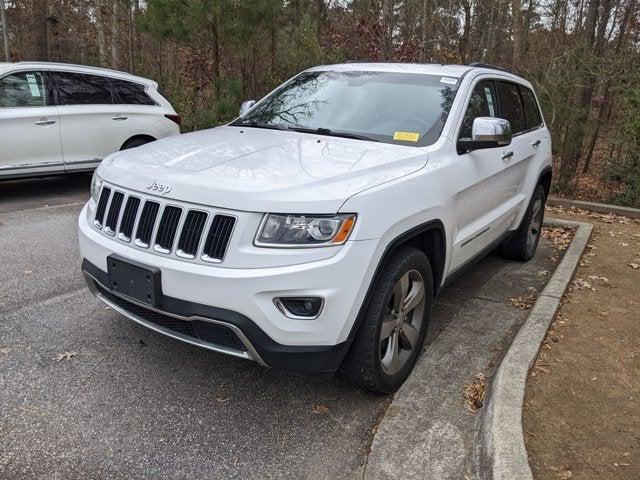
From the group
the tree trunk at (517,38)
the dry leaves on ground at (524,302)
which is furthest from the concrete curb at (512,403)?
the tree trunk at (517,38)

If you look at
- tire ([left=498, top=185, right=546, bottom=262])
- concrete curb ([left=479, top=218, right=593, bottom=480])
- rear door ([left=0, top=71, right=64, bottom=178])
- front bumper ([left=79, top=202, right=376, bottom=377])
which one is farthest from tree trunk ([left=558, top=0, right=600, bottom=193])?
front bumper ([left=79, top=202, right=376, bottom=377])

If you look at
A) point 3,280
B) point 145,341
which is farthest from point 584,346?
point 3,280

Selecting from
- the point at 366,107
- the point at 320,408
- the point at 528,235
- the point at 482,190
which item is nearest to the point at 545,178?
the point at 528,235

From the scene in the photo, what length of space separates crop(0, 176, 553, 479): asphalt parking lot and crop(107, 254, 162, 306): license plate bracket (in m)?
0.63

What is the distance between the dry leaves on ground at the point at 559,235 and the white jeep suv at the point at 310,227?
9.65ft

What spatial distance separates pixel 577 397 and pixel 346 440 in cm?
136

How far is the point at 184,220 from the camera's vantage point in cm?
278

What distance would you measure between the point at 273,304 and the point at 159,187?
855 millimetres

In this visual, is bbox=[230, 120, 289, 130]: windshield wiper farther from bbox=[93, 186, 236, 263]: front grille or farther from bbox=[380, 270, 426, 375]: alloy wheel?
bbox=[380, 270, 426, 375]: alloy wheel

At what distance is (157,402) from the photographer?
3.12 m

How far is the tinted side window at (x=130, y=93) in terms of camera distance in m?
8.23

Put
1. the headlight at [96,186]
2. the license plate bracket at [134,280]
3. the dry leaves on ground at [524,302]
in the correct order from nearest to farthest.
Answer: the license plate bracket at [134,280] < the headlight at [96,186] < the dry leaves on ground at [524,302]

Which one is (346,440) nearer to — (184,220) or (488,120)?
(184,220)

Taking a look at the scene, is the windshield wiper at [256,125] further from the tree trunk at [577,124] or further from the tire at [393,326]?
the tree trunk at [577,124]
